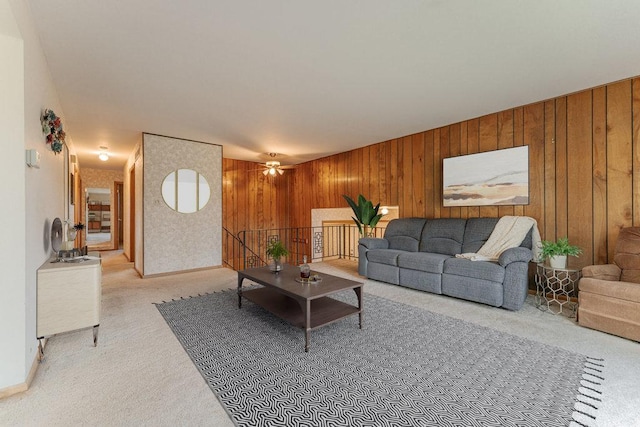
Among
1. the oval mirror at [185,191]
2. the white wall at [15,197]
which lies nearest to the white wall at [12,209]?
the white wall at [15,197]

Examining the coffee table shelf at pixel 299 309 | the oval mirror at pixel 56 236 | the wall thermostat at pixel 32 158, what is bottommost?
the coffee table shelf at pixel 299 309

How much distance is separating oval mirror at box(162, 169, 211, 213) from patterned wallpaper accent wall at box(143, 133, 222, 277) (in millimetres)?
75

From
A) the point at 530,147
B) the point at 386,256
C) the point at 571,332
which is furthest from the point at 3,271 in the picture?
the point at 530,147

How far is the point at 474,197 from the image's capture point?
13.8ft

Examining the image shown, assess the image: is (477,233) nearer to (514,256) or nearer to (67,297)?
(514,256)

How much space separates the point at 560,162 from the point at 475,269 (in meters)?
1.72

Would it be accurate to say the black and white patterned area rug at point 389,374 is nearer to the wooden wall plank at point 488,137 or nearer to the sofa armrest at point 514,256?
the sofa armrest at point 514,256

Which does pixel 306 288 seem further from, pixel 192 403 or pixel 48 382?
pixel 48 382

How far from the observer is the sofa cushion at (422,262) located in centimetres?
369

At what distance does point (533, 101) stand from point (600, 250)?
1.94 meters

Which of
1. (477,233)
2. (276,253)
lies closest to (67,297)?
(276,253)

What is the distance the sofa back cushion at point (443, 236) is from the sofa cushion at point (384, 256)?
510mm

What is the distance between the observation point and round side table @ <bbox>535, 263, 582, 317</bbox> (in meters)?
3.12

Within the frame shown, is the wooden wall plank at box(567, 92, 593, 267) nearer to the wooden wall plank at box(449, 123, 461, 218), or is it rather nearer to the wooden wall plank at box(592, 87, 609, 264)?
the wooden wall plank at box(592, 87, 609, 264)
